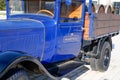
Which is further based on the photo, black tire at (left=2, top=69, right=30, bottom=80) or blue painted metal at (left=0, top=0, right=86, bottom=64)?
blue painted metal at (left=0, top=0, right=86, bottom=64)

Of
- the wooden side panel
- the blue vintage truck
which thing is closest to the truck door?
the blue vintage truck

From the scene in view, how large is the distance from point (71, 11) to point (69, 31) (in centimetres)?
46

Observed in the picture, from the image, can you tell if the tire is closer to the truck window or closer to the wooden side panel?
the wooden side panel

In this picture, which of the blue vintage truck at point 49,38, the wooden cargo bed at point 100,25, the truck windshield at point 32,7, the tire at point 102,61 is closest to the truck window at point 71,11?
the blue vintage truck at point 49,38

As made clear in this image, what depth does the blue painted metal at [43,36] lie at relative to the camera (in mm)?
3739

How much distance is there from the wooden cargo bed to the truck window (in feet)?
1.05

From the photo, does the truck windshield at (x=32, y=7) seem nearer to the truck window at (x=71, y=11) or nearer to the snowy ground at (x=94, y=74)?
the truck window at (x=71, y=11)

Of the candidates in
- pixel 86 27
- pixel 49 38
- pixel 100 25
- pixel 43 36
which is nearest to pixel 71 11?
pixel 86 27

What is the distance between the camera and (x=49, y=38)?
446 centimetres

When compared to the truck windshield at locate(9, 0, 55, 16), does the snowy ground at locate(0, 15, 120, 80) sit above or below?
below

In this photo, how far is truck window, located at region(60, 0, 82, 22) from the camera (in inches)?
187

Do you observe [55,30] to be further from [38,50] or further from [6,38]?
[6,38]

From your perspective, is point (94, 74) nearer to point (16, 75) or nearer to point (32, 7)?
point (32, 7)

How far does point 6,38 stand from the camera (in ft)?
11.9
